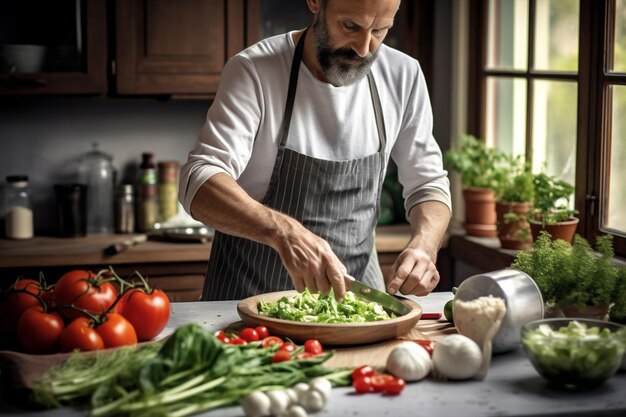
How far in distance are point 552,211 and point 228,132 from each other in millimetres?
1357

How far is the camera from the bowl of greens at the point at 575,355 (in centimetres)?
167

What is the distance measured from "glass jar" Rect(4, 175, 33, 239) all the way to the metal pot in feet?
8.04

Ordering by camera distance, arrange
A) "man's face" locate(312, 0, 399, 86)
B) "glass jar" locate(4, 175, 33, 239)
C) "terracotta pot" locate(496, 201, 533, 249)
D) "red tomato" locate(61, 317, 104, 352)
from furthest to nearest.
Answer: "glass jar" locate(4, 175, 33, 239)
"terracotta pot" locate(496, 201, 533, 249)
"man's face" locate(312, 0, 399, 86)
"red tomato" locate(61, 317, 104, 352)

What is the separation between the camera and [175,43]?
150 inches

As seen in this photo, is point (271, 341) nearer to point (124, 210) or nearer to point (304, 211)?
point (304, 211)

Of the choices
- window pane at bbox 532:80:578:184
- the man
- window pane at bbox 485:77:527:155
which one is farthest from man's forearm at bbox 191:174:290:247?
window pane at bbox 485:77:527:155

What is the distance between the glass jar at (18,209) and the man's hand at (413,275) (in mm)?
2159

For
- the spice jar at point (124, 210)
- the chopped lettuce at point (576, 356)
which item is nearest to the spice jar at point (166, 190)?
the spice jar at point (124, 210)

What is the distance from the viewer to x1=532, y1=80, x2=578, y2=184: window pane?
11.2ft

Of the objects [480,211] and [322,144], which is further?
[480,211]

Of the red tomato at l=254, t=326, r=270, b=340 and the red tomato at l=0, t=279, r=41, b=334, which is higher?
the red tomato at l=0, t=279, r=41, b=334

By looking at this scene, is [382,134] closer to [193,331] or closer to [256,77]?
[256,77]

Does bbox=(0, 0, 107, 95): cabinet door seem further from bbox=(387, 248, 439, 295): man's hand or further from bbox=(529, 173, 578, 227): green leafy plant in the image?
bbox=(387, 248, 439, 295): man's hand

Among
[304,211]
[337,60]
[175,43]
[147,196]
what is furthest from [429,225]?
[147,196]
